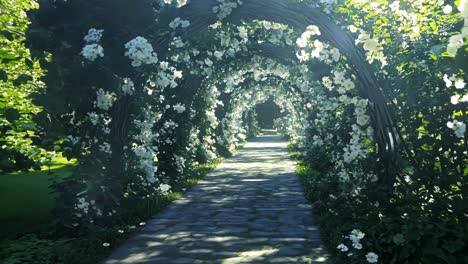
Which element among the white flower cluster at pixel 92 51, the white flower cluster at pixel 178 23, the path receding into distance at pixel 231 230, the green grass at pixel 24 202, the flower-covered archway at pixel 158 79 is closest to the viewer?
the path receding into distance at pixel 231 230

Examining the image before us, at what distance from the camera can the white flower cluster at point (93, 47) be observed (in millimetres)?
5367

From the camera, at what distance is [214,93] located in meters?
14.1

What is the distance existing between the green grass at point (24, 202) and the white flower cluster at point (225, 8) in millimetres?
2984

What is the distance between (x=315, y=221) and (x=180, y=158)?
478cm

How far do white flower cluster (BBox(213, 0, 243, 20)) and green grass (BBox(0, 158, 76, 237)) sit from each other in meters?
2.98

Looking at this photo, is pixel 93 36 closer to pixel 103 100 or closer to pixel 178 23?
pixel 103 100

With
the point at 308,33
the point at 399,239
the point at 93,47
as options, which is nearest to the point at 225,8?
the point at 308,33

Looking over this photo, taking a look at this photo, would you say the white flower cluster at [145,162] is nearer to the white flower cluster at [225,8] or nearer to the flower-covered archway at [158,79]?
the flower-covered archway at [158,79]

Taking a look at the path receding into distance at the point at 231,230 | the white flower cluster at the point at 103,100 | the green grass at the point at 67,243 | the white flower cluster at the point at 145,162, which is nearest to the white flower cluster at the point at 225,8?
the white flower cluster at the point at 103,100

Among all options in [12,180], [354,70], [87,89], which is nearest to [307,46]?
[354,70]

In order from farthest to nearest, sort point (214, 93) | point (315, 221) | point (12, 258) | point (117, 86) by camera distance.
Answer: point (214, 93)
point (315, 221)
point (117, 86)
point (12, 258)

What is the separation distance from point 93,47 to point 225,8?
174 centimetres

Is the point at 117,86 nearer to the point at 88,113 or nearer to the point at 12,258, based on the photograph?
the point at 88,113

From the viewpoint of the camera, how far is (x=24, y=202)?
29.6 ft
